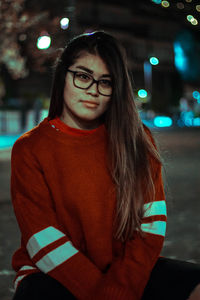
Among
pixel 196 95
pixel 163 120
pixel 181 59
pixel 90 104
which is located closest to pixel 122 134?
pixel 90 104

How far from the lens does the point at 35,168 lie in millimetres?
1749

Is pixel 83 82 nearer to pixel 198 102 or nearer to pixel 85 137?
pixel 85 137

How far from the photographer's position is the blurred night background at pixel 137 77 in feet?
14.9

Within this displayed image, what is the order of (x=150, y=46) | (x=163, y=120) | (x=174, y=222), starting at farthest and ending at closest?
(x=150, y=46) < (x=163, y=120) < (x=174, y=222)

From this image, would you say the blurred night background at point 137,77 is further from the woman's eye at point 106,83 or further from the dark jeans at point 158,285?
the dark jeans at point 158,285

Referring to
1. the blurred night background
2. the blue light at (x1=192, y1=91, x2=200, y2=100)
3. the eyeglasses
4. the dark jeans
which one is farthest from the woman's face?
the blue light at (x1=192, y1=91, x2=200, y2=100)

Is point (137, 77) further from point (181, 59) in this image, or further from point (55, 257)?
point (55, 257)

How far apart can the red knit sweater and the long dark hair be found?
43mm

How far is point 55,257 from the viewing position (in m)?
1.65

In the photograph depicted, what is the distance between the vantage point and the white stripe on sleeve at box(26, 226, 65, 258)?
1659 millimetres

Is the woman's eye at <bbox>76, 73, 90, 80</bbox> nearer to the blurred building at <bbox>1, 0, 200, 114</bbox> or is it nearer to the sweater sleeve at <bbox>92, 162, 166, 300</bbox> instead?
the sweater sleeve at <bbox>92, 162, 166, 300</bbox>

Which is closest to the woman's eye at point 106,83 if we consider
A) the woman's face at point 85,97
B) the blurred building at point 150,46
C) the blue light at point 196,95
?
the woman's face at point 85,97

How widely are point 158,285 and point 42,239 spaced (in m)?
0.51

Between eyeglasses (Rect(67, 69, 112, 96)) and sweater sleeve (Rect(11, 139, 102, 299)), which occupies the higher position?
eyeglasses (Rect(67, 69, 112, 96))
